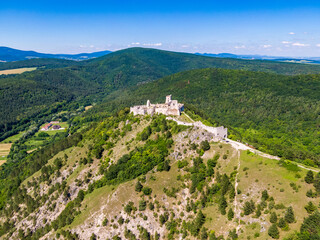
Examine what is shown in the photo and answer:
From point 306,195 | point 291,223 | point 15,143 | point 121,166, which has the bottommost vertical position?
point 15,143

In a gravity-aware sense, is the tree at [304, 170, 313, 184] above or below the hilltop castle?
below

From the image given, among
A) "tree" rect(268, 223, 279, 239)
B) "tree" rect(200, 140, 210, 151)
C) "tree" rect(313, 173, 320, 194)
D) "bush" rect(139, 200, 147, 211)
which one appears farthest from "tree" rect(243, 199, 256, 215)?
"bush" rect(139, 200, 147, 211)

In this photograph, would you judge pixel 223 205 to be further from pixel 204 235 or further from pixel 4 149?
pixel 4 149

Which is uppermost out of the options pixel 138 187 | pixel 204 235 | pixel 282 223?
pixel 282 223

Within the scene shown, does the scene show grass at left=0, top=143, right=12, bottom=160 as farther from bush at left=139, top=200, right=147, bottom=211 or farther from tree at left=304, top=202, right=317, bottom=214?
tree at left=304, top=202, right=317, bottom=214

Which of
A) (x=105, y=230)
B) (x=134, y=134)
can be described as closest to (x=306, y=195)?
(x=105, y=230)

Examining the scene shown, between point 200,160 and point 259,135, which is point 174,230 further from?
point 259,135

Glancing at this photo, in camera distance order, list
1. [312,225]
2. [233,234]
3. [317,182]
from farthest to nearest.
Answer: [233,234] → [317,182] → [312,225]

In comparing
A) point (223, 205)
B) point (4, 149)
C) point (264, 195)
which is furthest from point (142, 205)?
point (4, 149)
